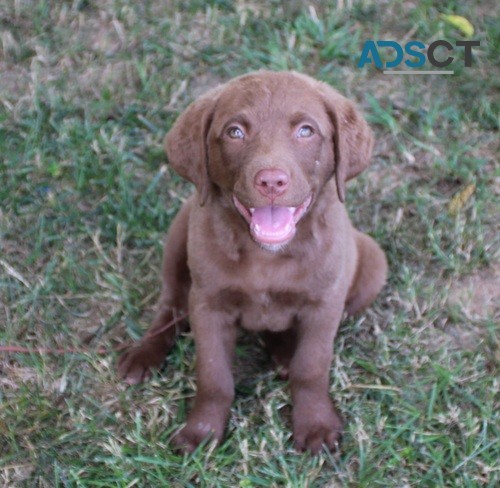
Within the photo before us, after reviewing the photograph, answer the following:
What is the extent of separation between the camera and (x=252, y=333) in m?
4.24

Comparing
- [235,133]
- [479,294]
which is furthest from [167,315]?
[479,294]

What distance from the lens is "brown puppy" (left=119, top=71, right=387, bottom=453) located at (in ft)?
10.6

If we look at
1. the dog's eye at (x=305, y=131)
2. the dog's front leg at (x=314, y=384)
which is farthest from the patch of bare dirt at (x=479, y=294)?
the dog's eye at (x=305, y=131)

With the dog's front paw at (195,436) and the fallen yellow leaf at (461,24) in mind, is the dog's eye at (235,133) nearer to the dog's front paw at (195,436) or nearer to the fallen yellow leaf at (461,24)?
the dog's front paw at (195,436)

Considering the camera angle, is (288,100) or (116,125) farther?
(116,125)

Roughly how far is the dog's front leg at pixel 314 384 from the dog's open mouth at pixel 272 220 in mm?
476

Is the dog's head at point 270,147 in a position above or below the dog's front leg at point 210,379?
above

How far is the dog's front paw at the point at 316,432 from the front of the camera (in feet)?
12.0

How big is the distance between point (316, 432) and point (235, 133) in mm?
1271

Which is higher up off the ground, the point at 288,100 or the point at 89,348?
the point at 288,100

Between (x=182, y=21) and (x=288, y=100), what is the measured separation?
2.49 metres

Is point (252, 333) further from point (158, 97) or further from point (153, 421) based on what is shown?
point (158, 97)

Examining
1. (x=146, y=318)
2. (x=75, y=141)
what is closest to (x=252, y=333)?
(x=146, y=318)

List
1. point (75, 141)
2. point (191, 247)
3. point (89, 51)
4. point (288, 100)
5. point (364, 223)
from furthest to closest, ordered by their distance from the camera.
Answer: point (89, 51) → point (75, 141) → point (364, 223) → point (191, 247) → point (288, 100)
